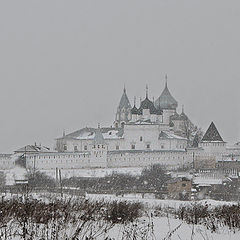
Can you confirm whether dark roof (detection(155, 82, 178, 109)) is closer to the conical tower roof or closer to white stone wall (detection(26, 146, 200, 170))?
the conical tower roof

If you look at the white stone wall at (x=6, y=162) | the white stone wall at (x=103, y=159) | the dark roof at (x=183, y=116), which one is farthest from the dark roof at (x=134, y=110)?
the white stone wall at (x=6, y=162)

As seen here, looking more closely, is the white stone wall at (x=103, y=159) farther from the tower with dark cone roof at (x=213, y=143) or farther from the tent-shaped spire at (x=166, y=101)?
the tent-shaped spire at (x=166, y=101)

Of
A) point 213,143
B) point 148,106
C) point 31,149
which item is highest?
point 148,106

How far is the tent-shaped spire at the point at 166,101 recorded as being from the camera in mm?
57750

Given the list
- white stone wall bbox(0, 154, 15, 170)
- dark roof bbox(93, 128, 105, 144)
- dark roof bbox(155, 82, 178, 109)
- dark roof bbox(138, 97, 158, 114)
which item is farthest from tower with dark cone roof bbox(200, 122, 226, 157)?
white stone wall bbox(0, 154, 15, 170)

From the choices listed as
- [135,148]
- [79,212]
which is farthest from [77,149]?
[79,212]

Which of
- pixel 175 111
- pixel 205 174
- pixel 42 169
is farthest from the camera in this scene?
pixel 175 111

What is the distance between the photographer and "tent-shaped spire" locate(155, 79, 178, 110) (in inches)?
2274

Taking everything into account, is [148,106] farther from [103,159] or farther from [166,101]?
[103,159]

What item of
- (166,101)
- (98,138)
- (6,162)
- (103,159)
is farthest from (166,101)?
(6,162)

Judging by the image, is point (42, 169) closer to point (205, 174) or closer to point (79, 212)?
point (205, 174)

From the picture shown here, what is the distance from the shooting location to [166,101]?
58.3 m

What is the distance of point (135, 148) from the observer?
171ft

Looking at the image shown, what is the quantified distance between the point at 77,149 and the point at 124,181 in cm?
1472
